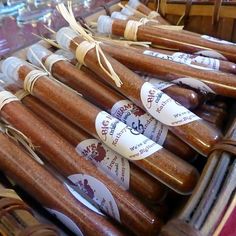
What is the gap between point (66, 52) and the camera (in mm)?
707

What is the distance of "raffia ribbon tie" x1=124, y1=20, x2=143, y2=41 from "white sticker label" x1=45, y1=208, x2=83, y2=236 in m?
0.41

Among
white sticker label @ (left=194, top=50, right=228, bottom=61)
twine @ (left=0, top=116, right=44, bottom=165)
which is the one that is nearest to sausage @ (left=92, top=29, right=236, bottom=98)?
white sticker label @ (left=194, top=50, right=228, bottom=61)

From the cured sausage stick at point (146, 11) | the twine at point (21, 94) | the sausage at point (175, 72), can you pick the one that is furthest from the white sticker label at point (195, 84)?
the cured sausage stick at point (146, 11)

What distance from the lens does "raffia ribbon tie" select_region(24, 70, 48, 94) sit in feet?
1.91

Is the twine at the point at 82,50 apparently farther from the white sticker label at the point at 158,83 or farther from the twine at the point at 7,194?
the twine at the point at 7,194

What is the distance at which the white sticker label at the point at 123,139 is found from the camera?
0.50 meters

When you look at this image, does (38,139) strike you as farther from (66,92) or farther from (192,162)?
(192,162)

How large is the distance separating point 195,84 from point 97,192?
0.76ft

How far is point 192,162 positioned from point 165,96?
0.10m

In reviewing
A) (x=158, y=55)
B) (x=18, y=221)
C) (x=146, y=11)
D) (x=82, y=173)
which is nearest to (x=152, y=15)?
(x=146, y=11)

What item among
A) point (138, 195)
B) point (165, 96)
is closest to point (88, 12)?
point (165, 96)

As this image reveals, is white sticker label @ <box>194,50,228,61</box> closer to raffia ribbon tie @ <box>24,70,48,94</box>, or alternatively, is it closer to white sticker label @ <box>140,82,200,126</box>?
white sticker label @ <box>140,82,200,126</box>

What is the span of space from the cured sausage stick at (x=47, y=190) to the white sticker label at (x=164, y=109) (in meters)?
0.16

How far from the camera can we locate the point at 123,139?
1.65 feet
